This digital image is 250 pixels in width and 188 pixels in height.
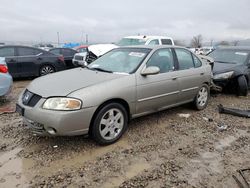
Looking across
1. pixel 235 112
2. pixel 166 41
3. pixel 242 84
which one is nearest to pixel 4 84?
pixel 235 112

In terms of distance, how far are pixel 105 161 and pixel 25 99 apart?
1.54 meters

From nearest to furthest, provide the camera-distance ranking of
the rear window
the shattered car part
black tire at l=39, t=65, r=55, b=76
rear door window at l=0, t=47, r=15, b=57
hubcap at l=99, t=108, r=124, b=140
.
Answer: hubcap at l=99, t=108, r=124, b=140
the shattered car part
rear door window at l=0, t=47, r=15, b=57
black tire at l=39, t=65, r=55, b=76
the rear window

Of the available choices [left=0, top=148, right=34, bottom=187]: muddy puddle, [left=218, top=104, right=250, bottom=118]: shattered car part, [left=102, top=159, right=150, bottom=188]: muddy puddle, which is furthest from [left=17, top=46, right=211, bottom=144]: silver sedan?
[left=218, top=104, right=250, bottom=118]: shattered car part

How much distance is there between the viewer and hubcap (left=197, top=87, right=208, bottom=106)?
5.47 metres

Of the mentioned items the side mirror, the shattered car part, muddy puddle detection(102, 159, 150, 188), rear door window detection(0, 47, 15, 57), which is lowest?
muddy puddle detection(102, 159, 150, 188)

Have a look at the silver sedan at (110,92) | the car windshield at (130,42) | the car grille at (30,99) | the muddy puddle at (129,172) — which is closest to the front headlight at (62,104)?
the silver sedan at (110,92)

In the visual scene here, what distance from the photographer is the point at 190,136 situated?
163 inches

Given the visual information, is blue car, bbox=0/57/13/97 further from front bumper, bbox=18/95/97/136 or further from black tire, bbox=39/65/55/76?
black tire, bbox=39/65/55/76

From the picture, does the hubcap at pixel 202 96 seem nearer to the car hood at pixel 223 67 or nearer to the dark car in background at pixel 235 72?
the dark car in background at pixel 235 72

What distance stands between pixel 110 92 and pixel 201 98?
290cm

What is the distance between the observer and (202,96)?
18.2ft

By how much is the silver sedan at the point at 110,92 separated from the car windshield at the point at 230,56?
3.04m

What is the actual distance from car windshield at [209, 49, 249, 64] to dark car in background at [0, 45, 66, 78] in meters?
6.16

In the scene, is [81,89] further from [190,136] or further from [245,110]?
[245,110]
